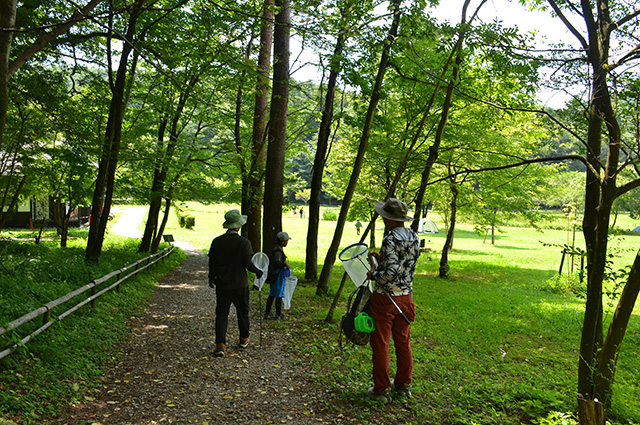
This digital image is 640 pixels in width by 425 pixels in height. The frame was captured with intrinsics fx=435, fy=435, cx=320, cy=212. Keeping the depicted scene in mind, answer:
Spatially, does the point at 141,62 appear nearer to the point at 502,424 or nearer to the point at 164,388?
the point at 164,388

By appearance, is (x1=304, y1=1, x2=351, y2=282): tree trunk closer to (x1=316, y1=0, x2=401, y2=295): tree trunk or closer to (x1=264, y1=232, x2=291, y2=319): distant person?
(x1=316, y1=0, x2=401, y2=295): tree trunk

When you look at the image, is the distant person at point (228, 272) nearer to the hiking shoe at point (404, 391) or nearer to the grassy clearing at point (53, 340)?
the grassy clearing at point (53, 340)

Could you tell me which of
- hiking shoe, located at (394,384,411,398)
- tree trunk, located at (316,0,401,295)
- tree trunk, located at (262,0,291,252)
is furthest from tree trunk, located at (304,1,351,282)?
hiking shoe, located at (394,384,411,398)

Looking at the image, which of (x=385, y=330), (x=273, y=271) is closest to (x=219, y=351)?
(x=273, y=271)

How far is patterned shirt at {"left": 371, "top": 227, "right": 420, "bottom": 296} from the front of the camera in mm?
4359

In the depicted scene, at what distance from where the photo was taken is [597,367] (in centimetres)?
428

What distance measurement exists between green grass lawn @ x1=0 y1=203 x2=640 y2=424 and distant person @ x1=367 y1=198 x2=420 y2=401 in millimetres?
375

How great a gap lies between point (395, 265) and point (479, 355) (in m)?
4.28

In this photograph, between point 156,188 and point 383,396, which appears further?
point 156,188

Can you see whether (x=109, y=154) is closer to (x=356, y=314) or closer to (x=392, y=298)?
(x=356, y=314)

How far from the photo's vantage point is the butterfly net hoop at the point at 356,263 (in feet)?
18.0

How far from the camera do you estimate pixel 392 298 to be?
4398 millimetres

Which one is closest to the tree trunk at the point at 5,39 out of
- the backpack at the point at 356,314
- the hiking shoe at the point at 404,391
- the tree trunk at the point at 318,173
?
the backpack at the point at 356,314

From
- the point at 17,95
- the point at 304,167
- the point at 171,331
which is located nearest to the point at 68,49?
the point at 17,95
